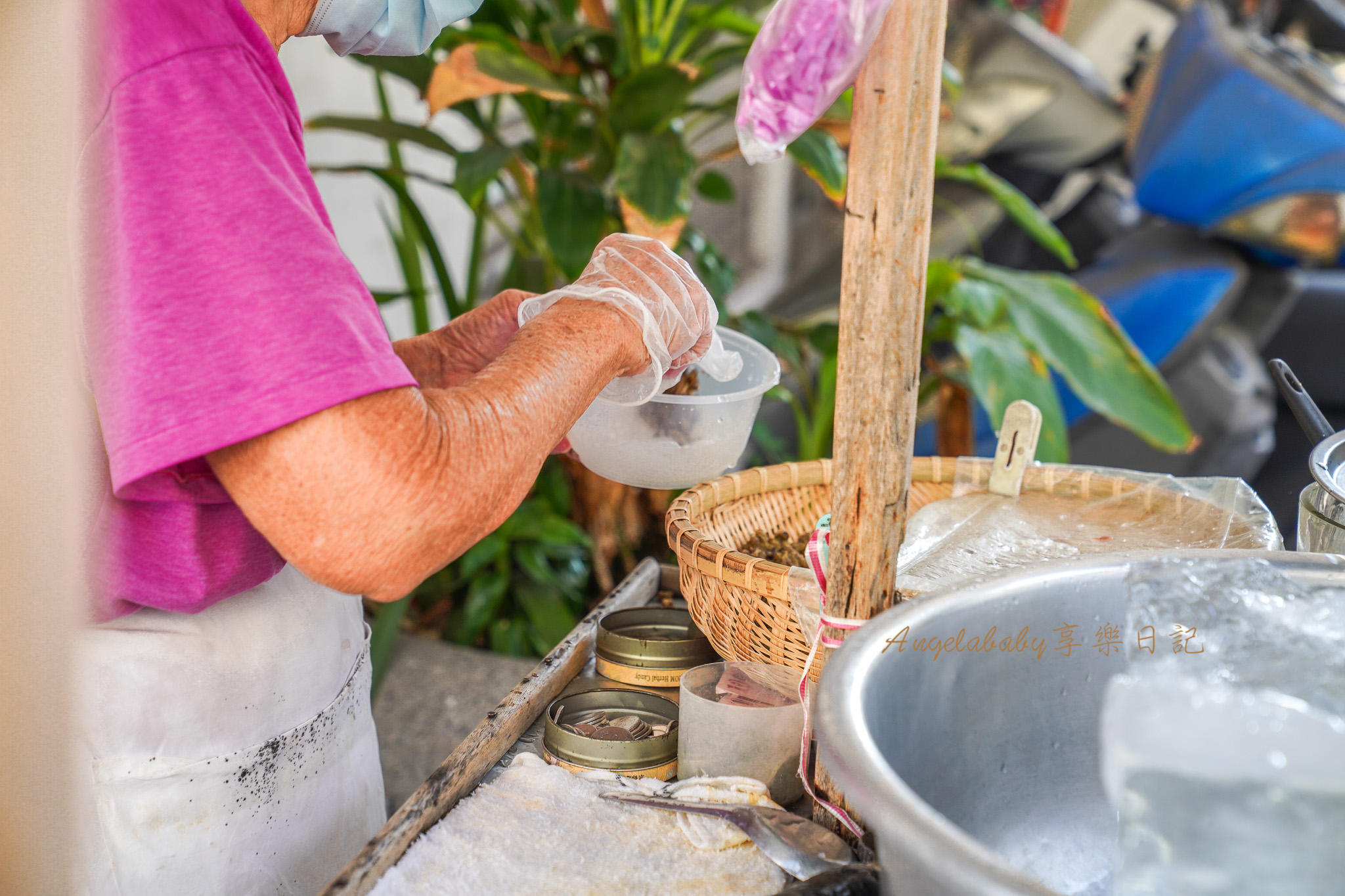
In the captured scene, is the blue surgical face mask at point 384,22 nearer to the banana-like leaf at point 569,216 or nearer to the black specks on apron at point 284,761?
the black specks on apron at point 284,761

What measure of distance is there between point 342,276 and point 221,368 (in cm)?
8

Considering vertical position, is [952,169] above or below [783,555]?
above

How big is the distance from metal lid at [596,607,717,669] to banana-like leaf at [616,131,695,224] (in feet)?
2.62

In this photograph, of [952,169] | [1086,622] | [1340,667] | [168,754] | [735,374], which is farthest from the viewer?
[952,169]

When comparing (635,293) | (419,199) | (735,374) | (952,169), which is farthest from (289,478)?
(419,199)

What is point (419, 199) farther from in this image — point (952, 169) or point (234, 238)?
point (234, 238)

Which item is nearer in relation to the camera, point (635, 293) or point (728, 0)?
point (635, 293)

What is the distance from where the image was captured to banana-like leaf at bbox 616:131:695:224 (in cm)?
160

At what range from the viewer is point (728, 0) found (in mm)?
1916

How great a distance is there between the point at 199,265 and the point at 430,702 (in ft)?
5.05

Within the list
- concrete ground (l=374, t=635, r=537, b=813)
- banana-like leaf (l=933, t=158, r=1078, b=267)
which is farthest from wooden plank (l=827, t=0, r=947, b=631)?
banana-like leaf (l=933, t=158, r=1078, b=267)

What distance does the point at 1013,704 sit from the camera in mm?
663

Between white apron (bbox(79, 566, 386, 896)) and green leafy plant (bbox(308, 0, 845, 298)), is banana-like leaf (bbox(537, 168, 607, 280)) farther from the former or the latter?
white apron (bbox(79, 566, 386, 896))

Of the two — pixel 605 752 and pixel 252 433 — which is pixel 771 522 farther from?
pixel 252 433
